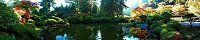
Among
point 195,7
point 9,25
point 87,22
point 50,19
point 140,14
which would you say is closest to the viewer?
point 9,25

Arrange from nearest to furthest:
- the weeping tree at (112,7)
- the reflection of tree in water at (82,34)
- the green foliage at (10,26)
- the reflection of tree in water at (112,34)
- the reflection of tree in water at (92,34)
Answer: the green foliage at (10,26) < the reflection of tree in water at (112,34) < the reflection of tree in water at (92,34) < the reflection of tree in water at (82,34) < the weeping tree at (112,7)

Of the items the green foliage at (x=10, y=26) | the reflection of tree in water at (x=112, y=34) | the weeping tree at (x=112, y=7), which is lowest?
the reflection of tree in water at (x=112, y=34)

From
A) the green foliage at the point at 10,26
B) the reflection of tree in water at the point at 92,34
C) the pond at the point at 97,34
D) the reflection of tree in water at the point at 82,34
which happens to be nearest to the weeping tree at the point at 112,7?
the reflection of tree in water at the point at 92,34

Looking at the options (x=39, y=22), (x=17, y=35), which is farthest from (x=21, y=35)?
(x=39, y=22)

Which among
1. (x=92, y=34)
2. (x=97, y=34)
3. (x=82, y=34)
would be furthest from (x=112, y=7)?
(x=97, y=34)

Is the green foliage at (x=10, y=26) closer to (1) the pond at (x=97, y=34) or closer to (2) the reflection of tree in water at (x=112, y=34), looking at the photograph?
(1) the pond at (x=97, y=34)

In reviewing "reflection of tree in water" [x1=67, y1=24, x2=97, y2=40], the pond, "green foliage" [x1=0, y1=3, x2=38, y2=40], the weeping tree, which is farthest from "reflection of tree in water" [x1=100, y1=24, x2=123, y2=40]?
the weeping tree

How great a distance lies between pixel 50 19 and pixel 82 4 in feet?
90.6

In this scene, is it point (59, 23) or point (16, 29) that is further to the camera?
point (59, 23)

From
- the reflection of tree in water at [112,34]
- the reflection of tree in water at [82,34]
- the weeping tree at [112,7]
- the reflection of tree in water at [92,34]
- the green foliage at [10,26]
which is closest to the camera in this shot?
the green foliage at [10,26]

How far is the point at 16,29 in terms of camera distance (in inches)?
1011

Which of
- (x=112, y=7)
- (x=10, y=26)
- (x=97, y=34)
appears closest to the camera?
(x=10, y=26)

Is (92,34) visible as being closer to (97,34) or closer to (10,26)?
(97,34)

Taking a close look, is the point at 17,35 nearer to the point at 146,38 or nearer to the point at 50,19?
the point at 146,38
